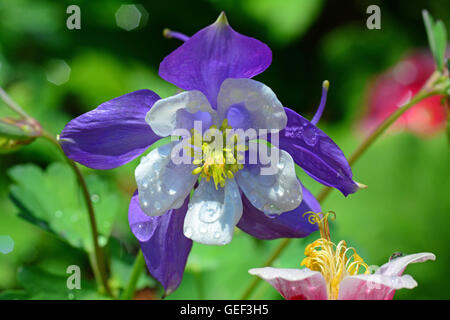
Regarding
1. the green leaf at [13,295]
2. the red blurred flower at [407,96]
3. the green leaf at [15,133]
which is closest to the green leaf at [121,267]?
the green leaf at [13,295]

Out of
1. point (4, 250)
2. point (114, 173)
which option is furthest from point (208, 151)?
point (114, 173)

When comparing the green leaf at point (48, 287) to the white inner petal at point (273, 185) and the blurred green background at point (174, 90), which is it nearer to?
the blurred green background at point (174, 90)

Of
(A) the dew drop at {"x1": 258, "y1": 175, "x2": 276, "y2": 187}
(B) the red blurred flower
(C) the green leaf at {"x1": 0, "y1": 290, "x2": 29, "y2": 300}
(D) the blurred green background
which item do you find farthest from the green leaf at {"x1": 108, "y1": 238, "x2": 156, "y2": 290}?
(B) the red blurred flower

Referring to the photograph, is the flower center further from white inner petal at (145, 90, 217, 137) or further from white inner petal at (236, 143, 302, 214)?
white inner petal at (145, 90, 217, 137)

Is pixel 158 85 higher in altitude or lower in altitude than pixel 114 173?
higher

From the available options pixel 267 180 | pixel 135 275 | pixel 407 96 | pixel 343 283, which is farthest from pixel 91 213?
pixel 407 96

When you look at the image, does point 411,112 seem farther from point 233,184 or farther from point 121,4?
point 233,184
